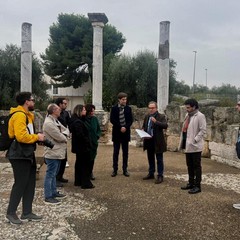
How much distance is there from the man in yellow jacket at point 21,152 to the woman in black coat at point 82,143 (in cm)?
155

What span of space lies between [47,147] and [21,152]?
974 millimetres

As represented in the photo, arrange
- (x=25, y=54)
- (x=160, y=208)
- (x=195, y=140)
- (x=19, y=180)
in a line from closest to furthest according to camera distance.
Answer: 1. (x=19, y=180)
2. (x=160, y=208)
3. (x=195, y=140)
4. (x=25, y=54)

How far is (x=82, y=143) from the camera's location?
624cm

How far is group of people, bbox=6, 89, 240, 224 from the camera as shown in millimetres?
4441

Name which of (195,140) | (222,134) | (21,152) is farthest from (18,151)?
(222,134)

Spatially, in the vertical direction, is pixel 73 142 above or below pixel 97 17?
below

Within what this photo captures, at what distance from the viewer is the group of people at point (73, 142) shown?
4.44 m

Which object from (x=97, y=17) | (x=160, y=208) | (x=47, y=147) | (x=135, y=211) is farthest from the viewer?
(x=97, y=17)

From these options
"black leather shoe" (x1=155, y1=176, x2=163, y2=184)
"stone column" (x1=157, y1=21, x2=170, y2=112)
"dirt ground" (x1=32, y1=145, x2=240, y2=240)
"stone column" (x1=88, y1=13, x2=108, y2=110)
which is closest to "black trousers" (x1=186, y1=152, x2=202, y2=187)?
"dirt ground" (x1=32, y1=145, x2=240, y2=240)

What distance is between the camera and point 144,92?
A: 2366 cm

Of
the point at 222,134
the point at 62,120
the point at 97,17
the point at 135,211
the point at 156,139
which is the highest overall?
the point at 97,17

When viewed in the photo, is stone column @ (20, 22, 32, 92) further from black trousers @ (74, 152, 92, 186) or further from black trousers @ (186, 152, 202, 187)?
black trousers @ (186, 152, 202, 187)

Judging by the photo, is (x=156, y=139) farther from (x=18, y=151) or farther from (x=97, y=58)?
(x=97, y=58)

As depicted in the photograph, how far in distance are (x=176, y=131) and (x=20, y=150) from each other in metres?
7.75
